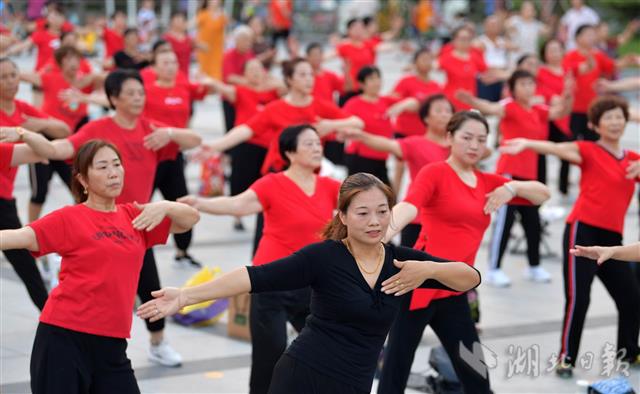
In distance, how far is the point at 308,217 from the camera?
677 cm

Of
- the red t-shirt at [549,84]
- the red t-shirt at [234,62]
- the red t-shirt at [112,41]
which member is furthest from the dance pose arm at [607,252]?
the red t-shirt at [112,41]

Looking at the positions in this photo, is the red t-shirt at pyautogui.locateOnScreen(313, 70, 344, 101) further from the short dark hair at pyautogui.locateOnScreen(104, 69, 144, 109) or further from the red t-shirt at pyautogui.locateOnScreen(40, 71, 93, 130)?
the short dark hair at pyautogui.locateOnScreen(104, 69, 144, 109)

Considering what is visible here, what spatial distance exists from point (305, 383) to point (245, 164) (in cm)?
649

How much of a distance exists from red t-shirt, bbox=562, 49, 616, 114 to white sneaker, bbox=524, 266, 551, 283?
4.10m

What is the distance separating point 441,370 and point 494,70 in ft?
28.6

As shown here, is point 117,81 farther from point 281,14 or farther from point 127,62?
point 281,14

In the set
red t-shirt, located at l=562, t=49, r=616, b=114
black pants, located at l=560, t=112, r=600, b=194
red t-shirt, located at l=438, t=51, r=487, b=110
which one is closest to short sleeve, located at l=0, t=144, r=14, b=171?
red t-shirt, located at l=438, t=51, r=487, b=110

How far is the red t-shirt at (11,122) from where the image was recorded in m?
7.73

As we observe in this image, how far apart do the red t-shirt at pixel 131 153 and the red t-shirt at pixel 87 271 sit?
7.42 feet

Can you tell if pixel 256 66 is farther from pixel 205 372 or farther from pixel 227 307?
pixel 205 372

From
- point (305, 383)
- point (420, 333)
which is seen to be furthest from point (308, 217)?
point (305, 383)

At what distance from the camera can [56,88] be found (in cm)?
1137

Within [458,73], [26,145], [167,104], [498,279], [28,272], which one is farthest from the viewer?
[458,73]

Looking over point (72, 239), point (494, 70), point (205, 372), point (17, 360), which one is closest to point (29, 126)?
point (17, 360)
